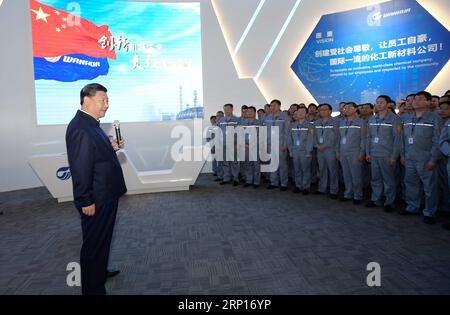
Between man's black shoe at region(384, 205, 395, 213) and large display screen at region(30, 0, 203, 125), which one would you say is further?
large display screen at region(30, 0, 203, 125)

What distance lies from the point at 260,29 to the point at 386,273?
6.50m

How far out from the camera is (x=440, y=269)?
276 cm

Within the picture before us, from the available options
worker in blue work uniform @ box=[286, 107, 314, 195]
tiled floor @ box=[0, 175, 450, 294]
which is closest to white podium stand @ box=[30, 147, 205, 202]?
tiled floor @ box=[0, 175, 450, 294]

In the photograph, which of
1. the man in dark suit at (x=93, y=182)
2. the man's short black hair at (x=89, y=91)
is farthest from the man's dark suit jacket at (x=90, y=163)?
the man's short black hair at (x=89, y=91)

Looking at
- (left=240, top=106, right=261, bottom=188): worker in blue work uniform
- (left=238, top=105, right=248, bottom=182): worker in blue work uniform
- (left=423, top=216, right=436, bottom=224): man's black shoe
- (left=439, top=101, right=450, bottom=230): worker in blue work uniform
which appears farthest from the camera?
(left=238, top=105, right=248, bottom=182): worker in blue work uniform

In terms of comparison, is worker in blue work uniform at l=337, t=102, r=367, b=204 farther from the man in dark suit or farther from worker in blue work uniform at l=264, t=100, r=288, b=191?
the man in dark suit

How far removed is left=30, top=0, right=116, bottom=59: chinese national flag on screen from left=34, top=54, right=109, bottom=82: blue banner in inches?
4.0

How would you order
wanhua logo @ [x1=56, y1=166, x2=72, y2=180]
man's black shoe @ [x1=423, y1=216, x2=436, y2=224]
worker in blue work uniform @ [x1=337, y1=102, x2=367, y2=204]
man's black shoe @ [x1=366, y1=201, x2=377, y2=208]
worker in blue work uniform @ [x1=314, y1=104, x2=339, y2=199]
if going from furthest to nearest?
wanhua logo @ [x1=56, y1=166, x2=72, y2=180] → worker in blue work uniform @ [x1=314, y1=104, x2=339, y2=199] → worker in blue work uniform @ [x1=337, y1=102, x2=367, y2=204] → man's black shoe @ [x1=366, y1=201, x2=377, y2=208] → man's black shoe @ [x1=423, y1=216, x2=436, y2=224]

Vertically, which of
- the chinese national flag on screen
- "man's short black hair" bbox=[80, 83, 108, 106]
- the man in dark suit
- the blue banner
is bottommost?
the man in dark suit

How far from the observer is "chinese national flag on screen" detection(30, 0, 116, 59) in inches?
274

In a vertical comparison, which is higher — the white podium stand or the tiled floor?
the white podium stand

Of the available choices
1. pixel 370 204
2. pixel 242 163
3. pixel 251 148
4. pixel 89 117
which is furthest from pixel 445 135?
pixel 242 163

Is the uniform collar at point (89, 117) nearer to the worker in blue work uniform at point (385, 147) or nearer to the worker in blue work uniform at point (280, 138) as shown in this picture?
the worker in blue work uniform at point (385, 147)

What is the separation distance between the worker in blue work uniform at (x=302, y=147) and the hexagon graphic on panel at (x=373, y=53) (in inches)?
61.8
